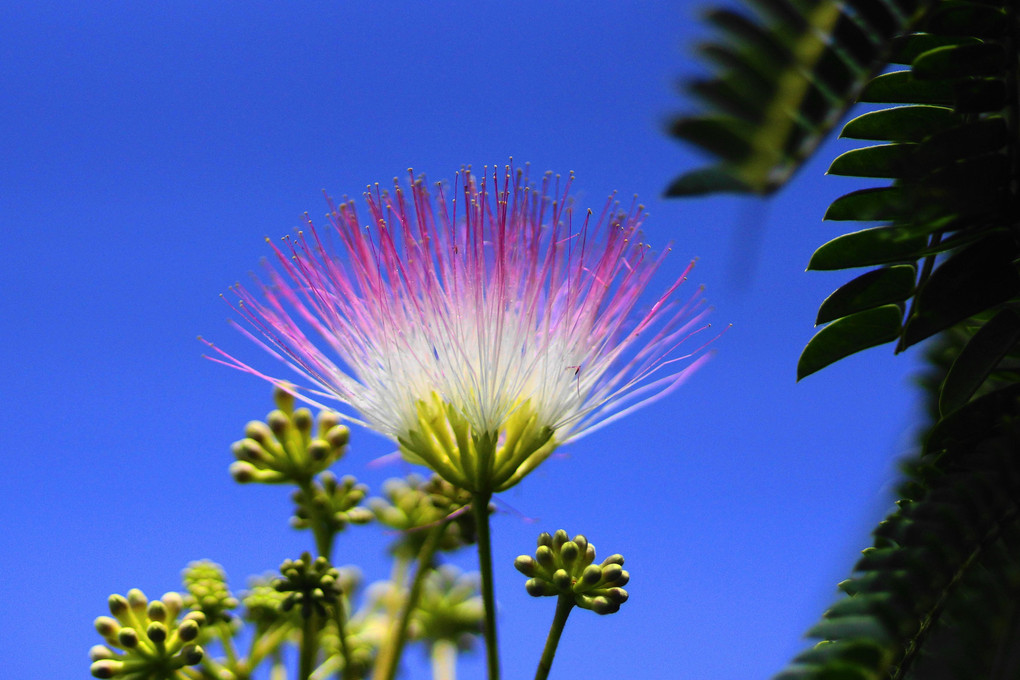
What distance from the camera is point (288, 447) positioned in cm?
176

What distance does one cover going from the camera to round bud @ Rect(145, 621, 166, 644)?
4.95ft

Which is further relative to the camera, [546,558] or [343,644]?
[343,644]

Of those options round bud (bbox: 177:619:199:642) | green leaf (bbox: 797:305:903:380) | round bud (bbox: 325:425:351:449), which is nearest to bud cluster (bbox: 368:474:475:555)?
round bud (bbox: 325:425:351:449)

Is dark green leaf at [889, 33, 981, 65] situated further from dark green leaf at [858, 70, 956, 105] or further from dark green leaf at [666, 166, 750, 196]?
dark green leaf at [666, 166, 750, 196]

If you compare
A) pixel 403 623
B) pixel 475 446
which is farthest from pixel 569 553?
pixel 403 623

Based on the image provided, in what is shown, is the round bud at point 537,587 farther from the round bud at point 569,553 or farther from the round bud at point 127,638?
the round bud at point 127,638

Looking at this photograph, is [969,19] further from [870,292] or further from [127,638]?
[127,638]

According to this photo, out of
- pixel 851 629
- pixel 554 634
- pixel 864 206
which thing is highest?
pixel 864 206

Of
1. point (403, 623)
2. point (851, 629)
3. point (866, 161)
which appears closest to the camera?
point (851, 629)

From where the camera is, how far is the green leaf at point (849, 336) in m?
1.24

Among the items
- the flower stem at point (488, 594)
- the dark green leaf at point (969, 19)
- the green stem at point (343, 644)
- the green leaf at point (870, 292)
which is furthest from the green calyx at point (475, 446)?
the dark green leaf at point (969, 19)

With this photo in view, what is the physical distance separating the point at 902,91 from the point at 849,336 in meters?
0.40

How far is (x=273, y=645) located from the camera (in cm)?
180

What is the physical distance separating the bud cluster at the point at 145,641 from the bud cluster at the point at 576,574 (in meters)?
0.69
